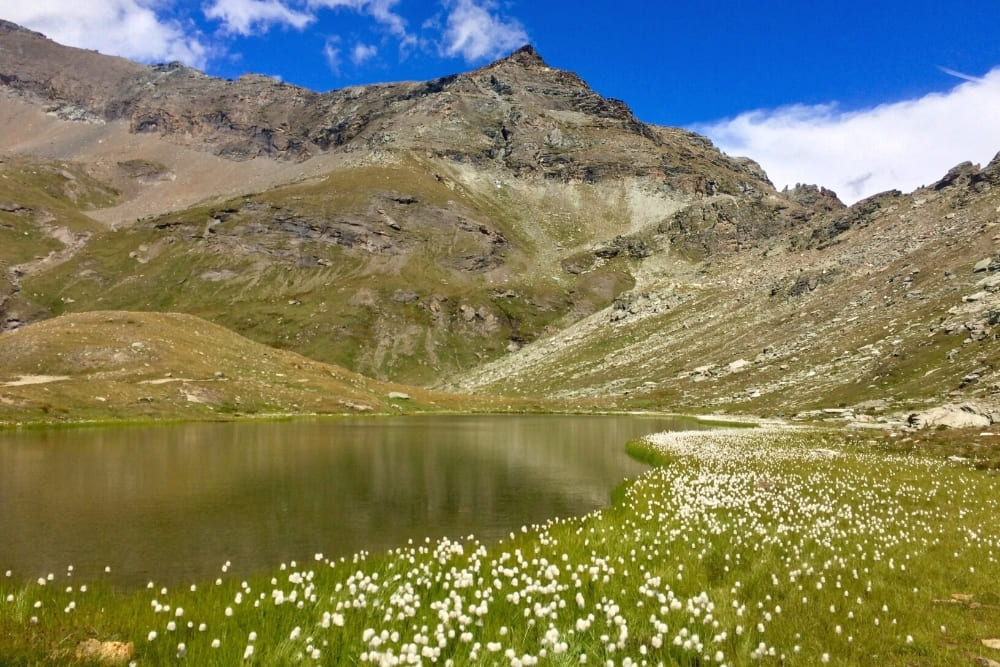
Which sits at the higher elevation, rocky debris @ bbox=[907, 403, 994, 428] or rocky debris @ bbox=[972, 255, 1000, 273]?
rocky debris @ bbox=[972, 255, 1000, 273]

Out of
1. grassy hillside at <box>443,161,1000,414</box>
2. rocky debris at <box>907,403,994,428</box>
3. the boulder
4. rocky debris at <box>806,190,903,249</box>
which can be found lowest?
rocky debris at <box>907,403,994,428</box>

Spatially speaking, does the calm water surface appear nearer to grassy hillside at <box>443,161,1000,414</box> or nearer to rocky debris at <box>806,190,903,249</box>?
grassy hillside at <box>443,161,1000,414</box>

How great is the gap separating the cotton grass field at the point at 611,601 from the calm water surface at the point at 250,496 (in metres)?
2.26

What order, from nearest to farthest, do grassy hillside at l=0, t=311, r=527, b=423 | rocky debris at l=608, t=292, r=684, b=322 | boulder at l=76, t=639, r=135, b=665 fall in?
boulder at l=76, t=639, r=135, b=665, grassy hillside at l=0, t=311, r=527, b=423, rocky debris at l=608, t=292, r=684, b=322

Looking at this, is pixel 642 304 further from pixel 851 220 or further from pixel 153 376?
pixel 153 376

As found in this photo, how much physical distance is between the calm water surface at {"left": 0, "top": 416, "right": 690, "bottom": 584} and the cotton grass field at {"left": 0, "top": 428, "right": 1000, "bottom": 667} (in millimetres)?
2260

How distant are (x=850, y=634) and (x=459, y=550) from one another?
7077mm

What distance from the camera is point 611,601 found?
9.86 meters

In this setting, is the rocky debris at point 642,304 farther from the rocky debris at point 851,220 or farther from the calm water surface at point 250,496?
the calm water surface at point 250,496

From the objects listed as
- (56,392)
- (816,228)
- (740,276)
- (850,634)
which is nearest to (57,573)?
(850,634)

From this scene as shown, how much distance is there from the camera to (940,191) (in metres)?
161

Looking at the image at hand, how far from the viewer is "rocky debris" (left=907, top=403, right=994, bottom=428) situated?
1775 inches

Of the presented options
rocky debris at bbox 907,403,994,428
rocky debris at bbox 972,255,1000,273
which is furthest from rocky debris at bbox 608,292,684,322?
rocky debris at bbox 907,403,994,428

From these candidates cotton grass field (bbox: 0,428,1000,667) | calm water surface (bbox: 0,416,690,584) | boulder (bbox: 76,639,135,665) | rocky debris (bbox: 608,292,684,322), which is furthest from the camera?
rocky debris (bbox: 608,292,684,322)
